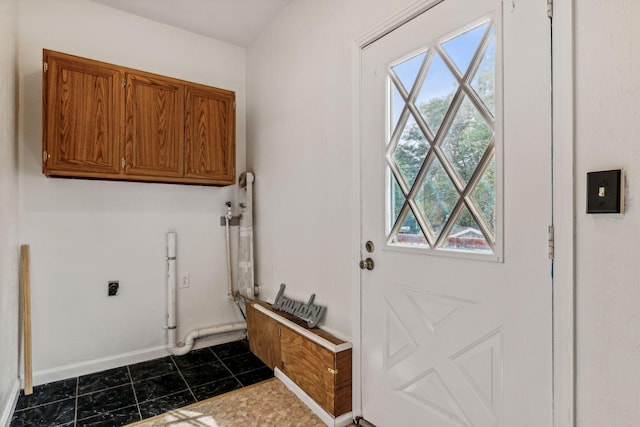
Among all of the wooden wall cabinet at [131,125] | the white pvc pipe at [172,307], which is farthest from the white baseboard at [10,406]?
the wooden wall cabinet at [131,125]

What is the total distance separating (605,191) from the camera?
3.11 ft

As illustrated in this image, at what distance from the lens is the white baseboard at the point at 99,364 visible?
2.31 m

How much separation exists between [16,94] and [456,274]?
288 cm

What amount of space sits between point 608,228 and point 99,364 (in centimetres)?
313

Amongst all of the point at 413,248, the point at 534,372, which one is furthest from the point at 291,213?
the point at 534,372

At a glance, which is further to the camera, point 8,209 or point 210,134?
point 210,134

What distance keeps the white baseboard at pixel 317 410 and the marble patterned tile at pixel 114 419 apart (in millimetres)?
887

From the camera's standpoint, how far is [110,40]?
258cm

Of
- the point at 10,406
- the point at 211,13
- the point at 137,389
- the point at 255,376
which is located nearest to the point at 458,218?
the point at 255,376

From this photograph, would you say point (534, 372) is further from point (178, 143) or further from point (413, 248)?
point (178, 143)

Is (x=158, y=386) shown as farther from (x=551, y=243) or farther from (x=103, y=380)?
(x=551, y=243)

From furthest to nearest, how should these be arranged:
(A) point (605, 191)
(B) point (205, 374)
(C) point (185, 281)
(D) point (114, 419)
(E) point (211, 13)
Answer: (C) point (185, 281), (E) point (211, 13), (B) point (205, 374), (D) point (114, 419), (A) point (605, 191)

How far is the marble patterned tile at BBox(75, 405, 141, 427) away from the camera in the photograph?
1.85 metres

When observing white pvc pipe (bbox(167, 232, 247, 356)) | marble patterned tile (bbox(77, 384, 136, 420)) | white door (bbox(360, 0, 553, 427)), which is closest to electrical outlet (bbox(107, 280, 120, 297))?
white pvc pipe (bbox(167, 232, 247, 356))
